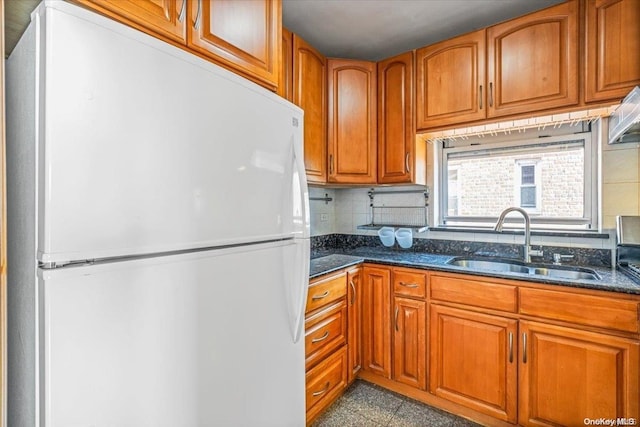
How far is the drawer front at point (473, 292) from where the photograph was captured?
5.36 feet

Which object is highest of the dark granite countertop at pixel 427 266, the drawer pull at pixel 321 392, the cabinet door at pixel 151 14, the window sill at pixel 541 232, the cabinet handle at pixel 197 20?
the cabinet handle at pixel 197 20

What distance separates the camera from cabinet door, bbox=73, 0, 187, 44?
867mm

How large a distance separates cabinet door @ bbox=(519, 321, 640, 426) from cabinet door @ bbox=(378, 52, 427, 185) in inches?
47.7

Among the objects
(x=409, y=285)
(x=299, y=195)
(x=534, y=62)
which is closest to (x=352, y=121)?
(x=534, y=62)

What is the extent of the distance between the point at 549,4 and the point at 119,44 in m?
2.30

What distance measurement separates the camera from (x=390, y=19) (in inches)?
77.4

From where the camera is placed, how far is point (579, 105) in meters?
1.67

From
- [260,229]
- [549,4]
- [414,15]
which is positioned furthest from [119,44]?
[549,4]

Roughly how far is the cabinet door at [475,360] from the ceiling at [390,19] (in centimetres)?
180

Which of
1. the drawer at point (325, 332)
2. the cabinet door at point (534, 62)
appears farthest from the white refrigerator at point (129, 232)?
the cabinet door at point (534, 62)

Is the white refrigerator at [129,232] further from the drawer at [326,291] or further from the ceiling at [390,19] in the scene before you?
the ceiling at [390,19]

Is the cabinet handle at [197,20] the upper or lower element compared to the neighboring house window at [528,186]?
upper

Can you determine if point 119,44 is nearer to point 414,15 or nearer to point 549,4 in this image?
point 414,15

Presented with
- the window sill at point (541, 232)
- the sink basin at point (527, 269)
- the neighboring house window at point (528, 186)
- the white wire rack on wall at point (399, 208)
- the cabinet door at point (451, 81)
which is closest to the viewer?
the sink basin at point (527, 269)
